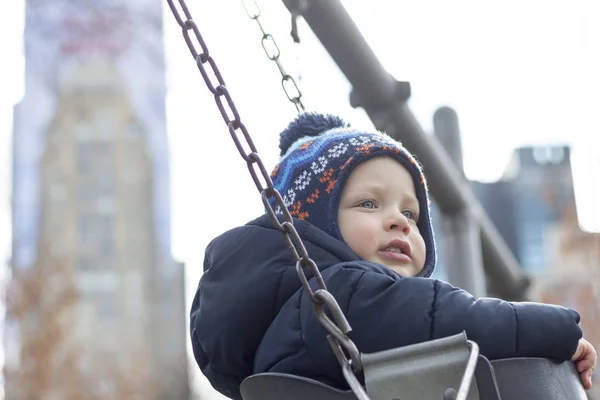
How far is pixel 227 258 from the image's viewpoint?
183cm

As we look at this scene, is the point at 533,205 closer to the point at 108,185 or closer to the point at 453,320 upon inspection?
the point at 108,185

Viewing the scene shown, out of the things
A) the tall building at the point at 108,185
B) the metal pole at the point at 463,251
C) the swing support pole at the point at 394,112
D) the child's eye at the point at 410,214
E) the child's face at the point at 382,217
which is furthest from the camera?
the tall building at the point at 108,185

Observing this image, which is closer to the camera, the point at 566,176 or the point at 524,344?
the point at 524,344

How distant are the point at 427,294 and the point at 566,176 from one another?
132 ft

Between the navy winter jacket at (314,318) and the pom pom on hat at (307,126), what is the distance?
43 cm

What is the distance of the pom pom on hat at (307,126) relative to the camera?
7.41 ft

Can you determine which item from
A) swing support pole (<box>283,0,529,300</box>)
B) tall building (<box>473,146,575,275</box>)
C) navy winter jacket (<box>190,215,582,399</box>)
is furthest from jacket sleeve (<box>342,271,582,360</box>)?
tall building (<box>473,146,575,275</box>)

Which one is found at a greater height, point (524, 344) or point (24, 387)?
point (24, 387)

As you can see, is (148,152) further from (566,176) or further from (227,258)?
(227,258)

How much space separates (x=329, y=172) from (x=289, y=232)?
1.36ft

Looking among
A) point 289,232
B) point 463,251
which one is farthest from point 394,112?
point 289,232

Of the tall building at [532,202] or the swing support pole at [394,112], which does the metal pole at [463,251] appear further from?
the tall building at [532,202]

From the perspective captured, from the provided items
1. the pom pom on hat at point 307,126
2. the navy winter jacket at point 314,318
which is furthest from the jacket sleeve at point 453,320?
the pom pom on hat at point 307,126

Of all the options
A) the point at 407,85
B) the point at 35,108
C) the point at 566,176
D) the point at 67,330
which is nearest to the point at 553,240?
the point at 566,176
